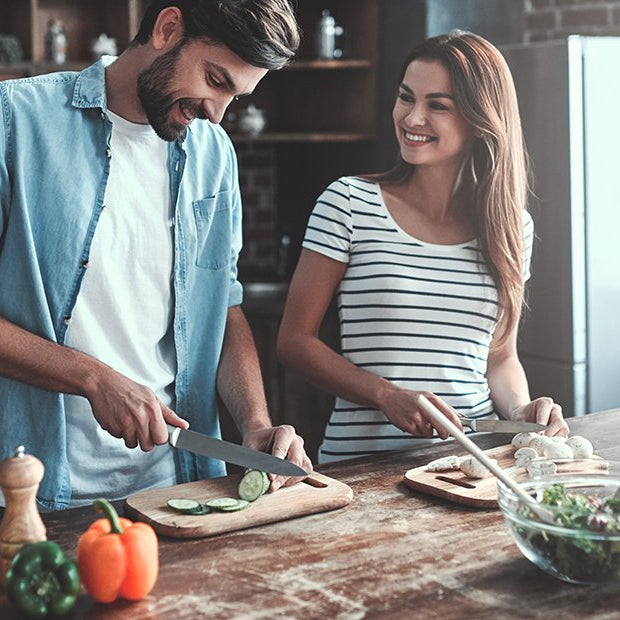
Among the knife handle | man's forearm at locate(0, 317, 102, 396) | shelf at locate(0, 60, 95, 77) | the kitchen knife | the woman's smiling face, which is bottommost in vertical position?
the kitchen knife

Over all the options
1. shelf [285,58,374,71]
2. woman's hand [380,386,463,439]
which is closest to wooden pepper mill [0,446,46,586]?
woman's hand [380,386,463,439]

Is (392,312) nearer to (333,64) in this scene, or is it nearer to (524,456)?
(524,456)

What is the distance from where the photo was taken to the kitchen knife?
1.71m

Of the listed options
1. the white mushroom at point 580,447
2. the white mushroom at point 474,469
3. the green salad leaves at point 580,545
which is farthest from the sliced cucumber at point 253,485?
the white mushroom at point 580,447

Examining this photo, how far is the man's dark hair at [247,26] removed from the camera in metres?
1.83

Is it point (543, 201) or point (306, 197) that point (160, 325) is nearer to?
point (543, 201)

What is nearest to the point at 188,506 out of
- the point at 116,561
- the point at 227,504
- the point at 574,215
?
the point at 227,504

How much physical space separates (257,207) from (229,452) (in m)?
3.11

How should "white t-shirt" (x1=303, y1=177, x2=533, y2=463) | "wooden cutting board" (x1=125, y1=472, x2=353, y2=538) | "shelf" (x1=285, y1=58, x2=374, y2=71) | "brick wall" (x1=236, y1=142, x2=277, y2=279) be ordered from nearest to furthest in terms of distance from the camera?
"wooden cutting board" (x1=125, y1=472, x2=353, y2=538)
"white t-shirt" (x1=303, y1=177, x2=533, y2=463)
"shelf" (x1=285, y1=58, x2=374, y2=71)
"brick wall" (x1=236, y1=142, x2=277, y2=279)

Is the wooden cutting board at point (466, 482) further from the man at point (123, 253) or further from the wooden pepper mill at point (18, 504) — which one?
the wooden pepper mill at point (18, 504)

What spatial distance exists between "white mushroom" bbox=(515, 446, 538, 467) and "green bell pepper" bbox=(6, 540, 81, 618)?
848 mm

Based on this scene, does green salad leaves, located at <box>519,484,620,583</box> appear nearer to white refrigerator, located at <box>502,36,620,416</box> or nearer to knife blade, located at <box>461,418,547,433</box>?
knife blade, located at <box>461,418,547,433</box>

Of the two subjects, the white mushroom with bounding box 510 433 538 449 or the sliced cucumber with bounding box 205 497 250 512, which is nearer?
the sliced cucumber with bounding box 205 497 250 512

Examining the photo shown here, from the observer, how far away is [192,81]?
6.18 feet
